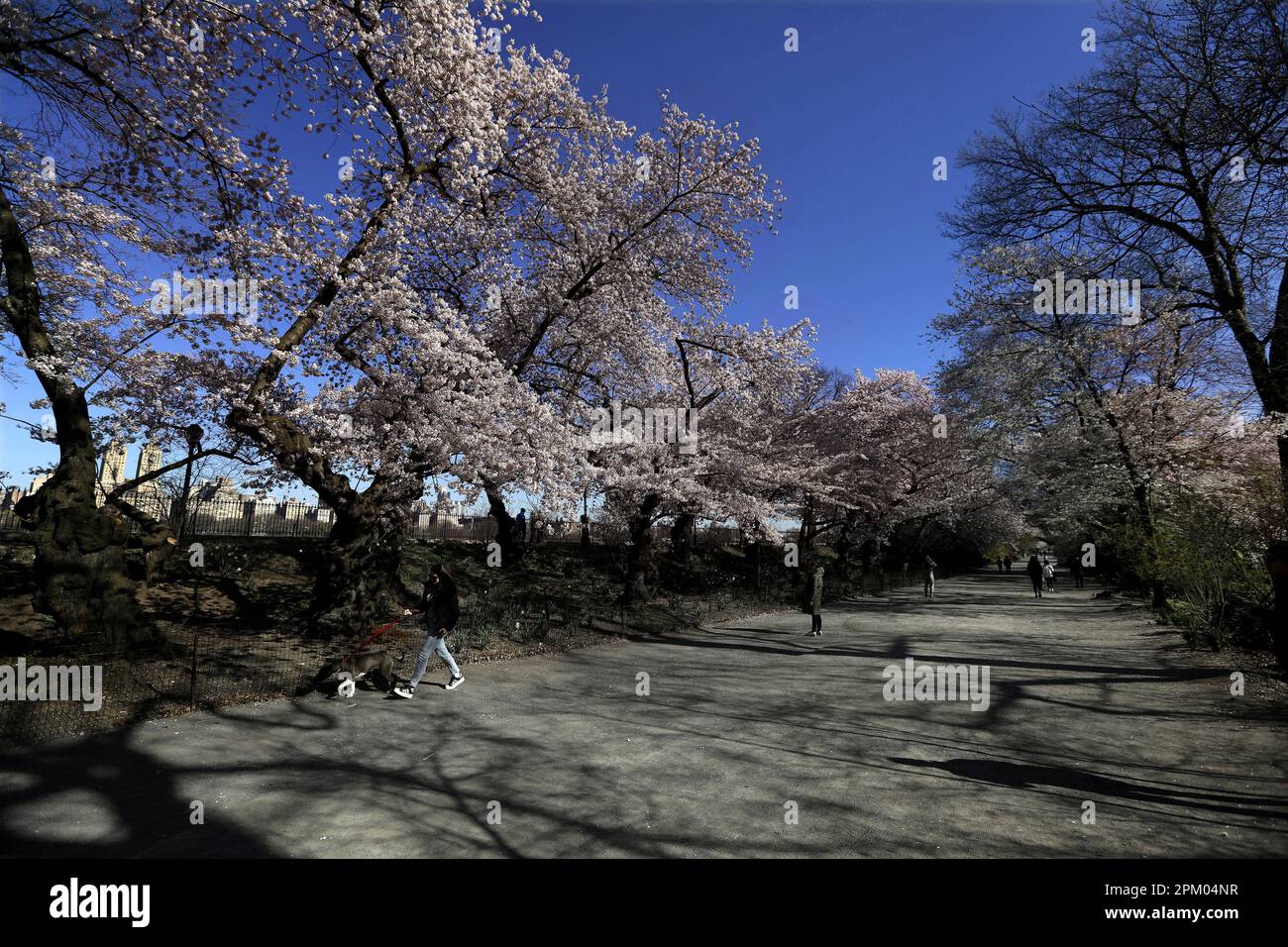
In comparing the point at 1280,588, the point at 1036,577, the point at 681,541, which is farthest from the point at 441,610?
the point at 1036,577

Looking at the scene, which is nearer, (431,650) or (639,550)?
(431,650)

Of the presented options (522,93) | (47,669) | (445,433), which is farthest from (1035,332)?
(47,669)

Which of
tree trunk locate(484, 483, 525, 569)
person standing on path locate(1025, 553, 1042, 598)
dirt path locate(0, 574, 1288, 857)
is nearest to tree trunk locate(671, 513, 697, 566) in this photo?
tree trunk locate(484, 483, 525, 569)

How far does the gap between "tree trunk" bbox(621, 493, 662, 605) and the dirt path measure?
8.12 meters

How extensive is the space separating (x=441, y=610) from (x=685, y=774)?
4988 millimetres

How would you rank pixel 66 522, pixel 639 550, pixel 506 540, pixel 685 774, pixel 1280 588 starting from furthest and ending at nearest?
pixel 506 540 < pixel 639 550 < pixel 66 522 < pixel 1280 588 < pixel 685 774

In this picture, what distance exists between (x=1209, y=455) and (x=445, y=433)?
2172 cm

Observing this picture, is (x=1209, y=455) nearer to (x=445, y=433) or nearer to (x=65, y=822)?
(x=445, y=433)

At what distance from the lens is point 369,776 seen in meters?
5.38

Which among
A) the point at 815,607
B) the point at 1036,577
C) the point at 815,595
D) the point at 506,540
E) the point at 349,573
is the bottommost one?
the point at 1036,577

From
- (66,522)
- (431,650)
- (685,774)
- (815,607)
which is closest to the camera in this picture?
(685,774)

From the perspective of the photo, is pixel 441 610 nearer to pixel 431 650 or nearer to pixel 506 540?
pixel 431 650

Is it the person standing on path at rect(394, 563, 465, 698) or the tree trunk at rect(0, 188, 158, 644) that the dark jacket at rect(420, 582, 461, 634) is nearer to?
the person standing on path at rect(394, 563, 465, 698)

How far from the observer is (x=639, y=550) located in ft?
61.2
